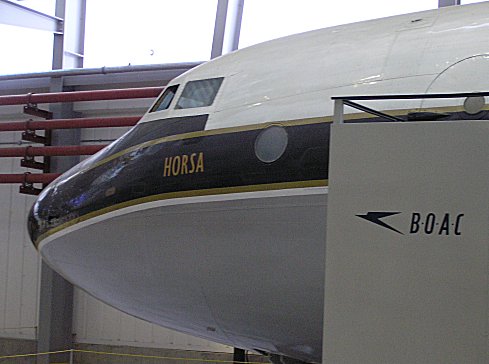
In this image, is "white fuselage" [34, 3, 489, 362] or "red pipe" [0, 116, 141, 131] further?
"red pipe" [0, 116, 141, 131]

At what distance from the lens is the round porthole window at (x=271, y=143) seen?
4.85 meters

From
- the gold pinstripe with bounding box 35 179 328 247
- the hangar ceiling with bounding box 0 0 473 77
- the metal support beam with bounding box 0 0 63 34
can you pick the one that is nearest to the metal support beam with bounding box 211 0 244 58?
the hangar ceiling with bounding box 0 0 473 77

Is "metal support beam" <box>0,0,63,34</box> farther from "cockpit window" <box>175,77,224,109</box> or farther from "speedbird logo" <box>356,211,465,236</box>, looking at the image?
"speedbird logo" <box>356,211,465,236</box>

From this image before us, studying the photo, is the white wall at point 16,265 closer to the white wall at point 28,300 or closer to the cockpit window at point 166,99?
the white wall at point 28,300

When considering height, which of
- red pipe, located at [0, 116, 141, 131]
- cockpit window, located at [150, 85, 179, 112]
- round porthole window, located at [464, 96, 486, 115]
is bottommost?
round porthole window, located at [464, 96, 486, 115]

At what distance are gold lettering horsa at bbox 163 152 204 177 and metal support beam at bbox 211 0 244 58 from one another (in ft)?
24.2

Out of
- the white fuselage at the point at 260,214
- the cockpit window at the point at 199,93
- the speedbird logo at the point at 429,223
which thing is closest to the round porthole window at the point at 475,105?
the white fuselage at the point at 260,214

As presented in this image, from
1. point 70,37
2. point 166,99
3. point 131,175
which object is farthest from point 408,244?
point 70,37

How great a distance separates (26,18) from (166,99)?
8.95m

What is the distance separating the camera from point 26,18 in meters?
14.0

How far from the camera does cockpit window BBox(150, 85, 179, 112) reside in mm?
5883

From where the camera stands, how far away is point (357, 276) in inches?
124

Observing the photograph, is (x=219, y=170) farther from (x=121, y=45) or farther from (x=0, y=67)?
(x=0, y=67)

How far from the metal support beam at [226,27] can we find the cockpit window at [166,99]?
21.7ft
